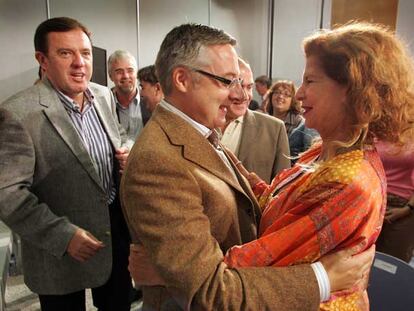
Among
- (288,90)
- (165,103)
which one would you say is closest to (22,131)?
(165,103)

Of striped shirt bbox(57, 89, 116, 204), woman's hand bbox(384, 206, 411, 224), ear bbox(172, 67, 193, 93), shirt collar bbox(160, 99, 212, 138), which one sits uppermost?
ear bbox(172, 67, 193, 93)

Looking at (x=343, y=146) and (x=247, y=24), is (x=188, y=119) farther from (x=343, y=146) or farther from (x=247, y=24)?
(x=247, y=24)

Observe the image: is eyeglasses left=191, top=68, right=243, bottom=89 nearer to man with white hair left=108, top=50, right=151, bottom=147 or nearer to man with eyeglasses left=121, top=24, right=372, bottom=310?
man with eyeglasses left=121, top=24, right=372, bottom=310

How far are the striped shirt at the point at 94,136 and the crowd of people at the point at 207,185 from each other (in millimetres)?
13

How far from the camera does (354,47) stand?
3.24ft

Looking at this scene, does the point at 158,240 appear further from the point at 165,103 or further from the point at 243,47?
the point at 243,47

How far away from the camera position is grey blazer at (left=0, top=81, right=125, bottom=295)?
1335 mm

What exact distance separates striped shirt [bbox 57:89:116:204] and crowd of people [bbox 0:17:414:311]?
0.01m

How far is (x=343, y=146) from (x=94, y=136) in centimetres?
108

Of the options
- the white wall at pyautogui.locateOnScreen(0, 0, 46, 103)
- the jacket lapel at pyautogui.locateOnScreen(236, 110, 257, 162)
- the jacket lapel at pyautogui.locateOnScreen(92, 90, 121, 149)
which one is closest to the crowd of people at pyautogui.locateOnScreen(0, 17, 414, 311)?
the jacket lapel at pyautogui.locateOnScreen(92, 90, 121, 149)

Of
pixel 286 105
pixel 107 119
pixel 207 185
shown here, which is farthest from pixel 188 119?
pixel 286 105

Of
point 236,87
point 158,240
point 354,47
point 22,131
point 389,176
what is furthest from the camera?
point 389,176

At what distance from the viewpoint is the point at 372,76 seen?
974 millimetres

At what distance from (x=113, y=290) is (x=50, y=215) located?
68cm
